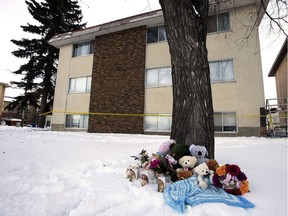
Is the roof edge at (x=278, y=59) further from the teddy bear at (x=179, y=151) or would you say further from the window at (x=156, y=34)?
the teddy bear at (x=179, y=151)

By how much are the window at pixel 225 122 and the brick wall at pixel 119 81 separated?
15.6 feet

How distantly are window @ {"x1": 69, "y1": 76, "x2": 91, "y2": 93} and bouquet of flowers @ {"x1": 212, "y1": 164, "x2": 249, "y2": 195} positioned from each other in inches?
559

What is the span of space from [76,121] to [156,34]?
352 inches

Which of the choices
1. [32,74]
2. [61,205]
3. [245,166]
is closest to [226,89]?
[245,166]

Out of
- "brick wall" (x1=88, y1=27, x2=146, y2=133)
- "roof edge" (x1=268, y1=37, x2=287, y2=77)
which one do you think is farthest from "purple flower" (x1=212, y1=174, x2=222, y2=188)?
"roof edge" (x1=268, y1=37, x2=287, y2=77)

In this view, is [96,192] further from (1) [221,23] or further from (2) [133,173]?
(1) [221,23]

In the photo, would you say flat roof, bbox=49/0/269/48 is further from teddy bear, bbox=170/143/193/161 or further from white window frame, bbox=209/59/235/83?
teddy bear, bbox=170/143/193/161

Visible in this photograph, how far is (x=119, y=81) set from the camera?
1420 cm

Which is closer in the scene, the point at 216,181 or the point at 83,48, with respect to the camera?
the point at 216,181

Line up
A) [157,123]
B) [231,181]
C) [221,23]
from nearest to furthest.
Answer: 1. [231,181]
2. [221,23]
3. [157,123]

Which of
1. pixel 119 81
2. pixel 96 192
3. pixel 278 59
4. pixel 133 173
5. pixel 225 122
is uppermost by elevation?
pixel 278 59

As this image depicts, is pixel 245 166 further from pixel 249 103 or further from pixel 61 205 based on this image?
pixel 249 103

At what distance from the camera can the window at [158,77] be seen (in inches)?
513

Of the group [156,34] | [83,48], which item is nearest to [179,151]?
[156,34]
